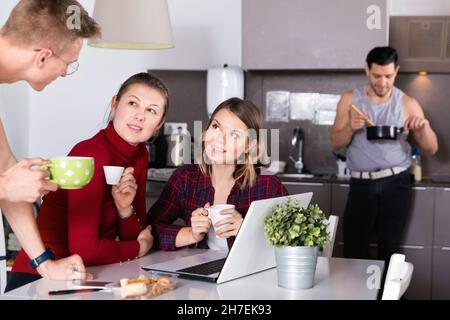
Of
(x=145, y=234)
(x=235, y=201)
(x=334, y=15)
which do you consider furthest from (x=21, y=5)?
(x=334, y=15)

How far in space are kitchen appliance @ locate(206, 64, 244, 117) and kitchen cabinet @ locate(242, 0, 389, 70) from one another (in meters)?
0.12

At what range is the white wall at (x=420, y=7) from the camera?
4.82 metres

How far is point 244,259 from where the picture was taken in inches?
76.0

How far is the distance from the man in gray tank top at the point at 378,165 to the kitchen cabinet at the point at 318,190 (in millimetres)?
202

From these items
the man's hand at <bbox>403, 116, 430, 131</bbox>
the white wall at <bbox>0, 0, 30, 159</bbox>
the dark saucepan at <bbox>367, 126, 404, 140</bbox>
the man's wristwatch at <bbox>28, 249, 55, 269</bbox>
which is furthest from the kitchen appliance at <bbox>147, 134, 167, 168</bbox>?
the man's wristwatch at <bbox>28, 249, 55, 269</bbox>

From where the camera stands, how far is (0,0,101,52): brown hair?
1.77 meters

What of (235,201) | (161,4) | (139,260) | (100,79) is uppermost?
(161,4)

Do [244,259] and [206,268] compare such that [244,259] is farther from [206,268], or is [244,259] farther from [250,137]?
[250,137]

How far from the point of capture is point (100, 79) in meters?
5.29

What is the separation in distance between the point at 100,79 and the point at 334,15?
1.86 meters

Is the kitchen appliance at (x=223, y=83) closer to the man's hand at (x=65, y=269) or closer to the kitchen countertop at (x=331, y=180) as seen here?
the kitchen countertop at (x=331, y=180)

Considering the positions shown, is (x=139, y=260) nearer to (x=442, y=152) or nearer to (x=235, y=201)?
(x=235, y=201)

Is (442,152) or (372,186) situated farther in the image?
(442,152)

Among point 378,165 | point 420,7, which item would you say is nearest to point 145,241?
point 378,165
